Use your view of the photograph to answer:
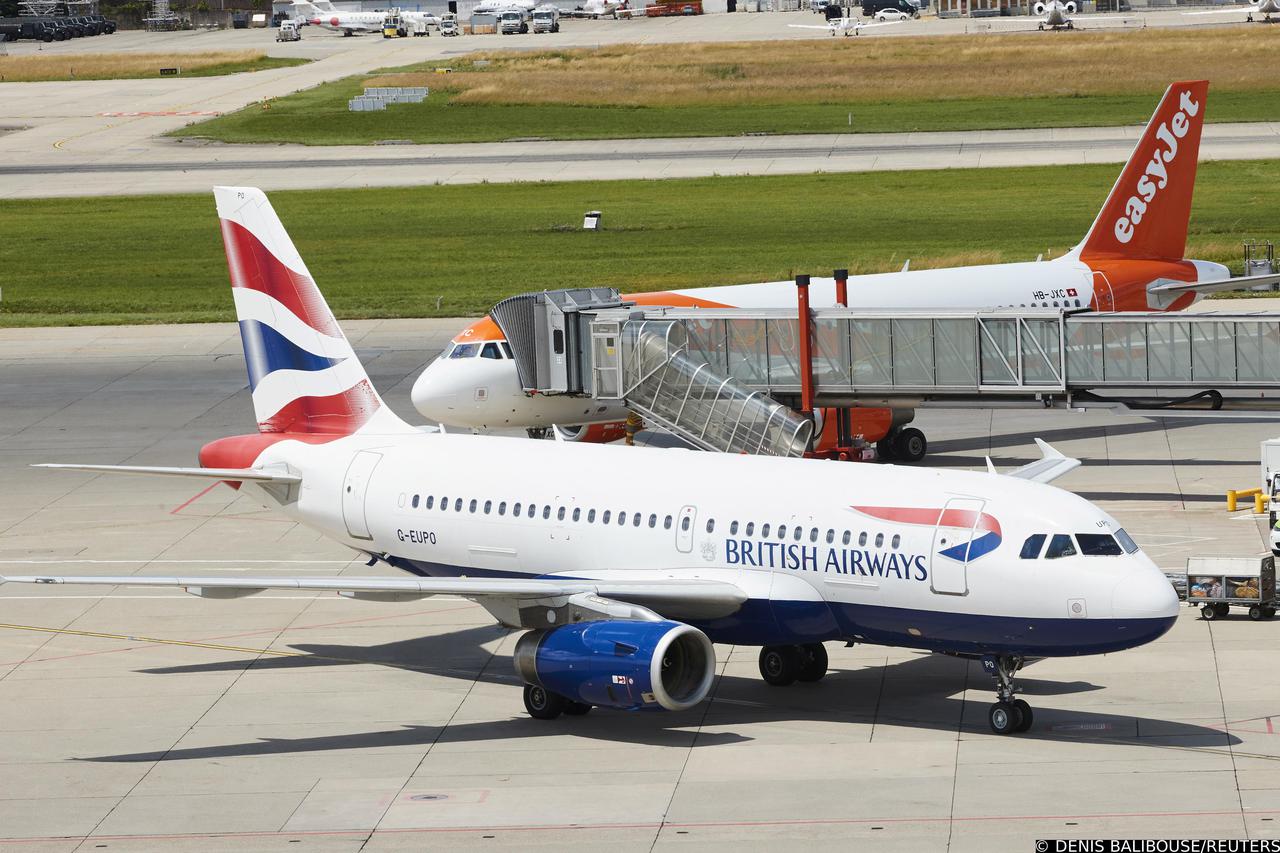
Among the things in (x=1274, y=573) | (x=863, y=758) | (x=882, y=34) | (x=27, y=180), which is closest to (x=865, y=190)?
(x=27, y=180)

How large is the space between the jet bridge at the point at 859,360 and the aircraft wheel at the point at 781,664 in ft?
38.3

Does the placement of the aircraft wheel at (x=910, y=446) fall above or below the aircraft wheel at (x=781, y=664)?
below

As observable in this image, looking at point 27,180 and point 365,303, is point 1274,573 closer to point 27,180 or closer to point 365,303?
point 365,303

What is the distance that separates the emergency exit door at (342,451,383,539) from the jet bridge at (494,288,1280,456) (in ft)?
35.6

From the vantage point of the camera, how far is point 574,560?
2992 centimetres

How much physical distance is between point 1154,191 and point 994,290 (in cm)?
676

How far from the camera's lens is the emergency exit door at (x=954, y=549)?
2600 centimetres

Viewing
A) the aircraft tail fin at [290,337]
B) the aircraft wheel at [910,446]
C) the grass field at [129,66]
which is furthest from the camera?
the grass field at [129,66]

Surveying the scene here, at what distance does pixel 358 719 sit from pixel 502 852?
6.88m

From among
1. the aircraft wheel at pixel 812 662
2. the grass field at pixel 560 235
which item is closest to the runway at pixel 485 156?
the grass field at pixel 560 235

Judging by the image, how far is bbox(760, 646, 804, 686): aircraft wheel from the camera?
29594 mm

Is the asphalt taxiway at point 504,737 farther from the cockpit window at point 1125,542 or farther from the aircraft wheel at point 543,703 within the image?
the cockpit window at point 1125,542

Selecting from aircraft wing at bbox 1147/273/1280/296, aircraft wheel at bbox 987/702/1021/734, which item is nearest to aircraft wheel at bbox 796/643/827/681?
aircraft wheel at bbox 987/702/1021/734

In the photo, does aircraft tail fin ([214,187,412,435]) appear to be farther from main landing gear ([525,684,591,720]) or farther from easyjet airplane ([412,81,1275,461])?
easyjet airplane ([412,81,1275,461])
